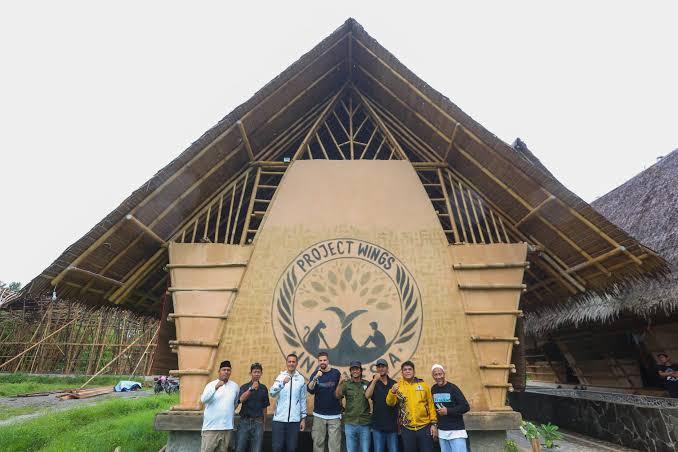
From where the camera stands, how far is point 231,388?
4758 mm

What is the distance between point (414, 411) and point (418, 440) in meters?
0.30

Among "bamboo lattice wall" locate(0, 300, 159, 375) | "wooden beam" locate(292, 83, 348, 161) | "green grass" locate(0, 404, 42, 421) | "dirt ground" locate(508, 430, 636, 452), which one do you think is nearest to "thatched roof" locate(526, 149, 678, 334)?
"dirt ground" locate(508, 430, 636, 452)

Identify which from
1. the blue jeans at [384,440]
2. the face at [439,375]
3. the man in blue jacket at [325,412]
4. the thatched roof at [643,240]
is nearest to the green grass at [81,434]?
the man in blue jacket at [325,412]

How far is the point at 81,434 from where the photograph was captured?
25.6 ft

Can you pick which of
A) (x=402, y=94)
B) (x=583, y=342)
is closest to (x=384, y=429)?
(x=402, y=94)

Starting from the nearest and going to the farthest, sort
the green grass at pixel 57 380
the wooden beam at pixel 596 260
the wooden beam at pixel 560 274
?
the wooden beam at pixel 596 260 < the wooden beam at pixel 560 274 < the green grass at pixel 57 380

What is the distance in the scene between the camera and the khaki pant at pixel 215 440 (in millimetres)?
4480

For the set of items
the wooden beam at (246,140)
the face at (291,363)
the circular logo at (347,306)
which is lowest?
the face at (291,363)

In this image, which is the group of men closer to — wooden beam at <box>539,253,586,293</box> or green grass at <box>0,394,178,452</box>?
wooden beam at <box>539,253,586,293</box>

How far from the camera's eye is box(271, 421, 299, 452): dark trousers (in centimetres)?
449

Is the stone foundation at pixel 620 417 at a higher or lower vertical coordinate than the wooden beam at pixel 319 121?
lower

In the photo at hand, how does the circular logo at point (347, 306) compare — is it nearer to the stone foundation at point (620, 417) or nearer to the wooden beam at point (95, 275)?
the wooden beam at point (95, 275)

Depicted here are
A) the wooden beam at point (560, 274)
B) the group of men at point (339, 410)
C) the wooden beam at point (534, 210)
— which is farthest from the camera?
the wooden beam at point (560, 274)

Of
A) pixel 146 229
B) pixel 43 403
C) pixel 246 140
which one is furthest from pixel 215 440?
pixel 43 403
